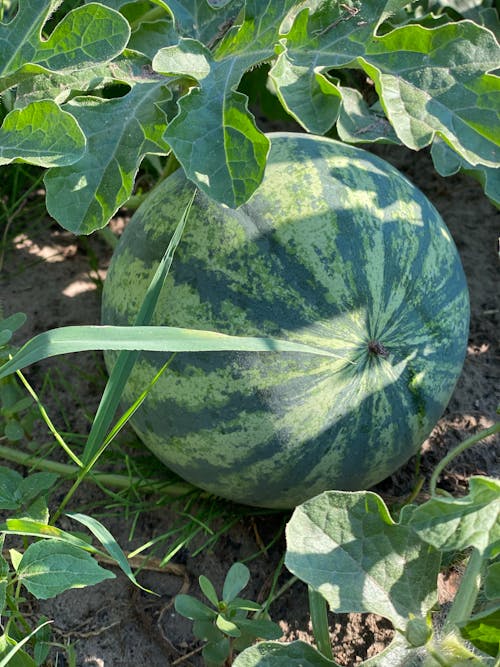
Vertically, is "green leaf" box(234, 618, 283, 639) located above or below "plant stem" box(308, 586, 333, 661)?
above

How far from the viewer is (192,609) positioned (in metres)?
1.70

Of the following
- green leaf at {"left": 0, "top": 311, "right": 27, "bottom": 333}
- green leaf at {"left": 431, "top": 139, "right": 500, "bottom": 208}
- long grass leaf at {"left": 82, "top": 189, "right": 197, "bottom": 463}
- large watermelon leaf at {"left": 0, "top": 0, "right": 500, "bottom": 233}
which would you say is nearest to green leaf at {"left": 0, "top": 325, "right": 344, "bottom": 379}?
long grass leaf at {"left": 82, "top": 189, "right": 197, "bottom": 463}

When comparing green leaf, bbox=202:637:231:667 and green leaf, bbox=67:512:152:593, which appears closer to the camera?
green leaf, bbox=67:512:152:593

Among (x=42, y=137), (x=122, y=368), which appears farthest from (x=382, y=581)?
(x=42, y=137)

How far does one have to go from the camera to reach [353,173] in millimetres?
1883

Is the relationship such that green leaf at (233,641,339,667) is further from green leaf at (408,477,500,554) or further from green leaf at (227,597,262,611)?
green leaf at (408,477,500,554)

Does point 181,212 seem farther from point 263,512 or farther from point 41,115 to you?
point 263,512

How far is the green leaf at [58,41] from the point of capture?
1755mm

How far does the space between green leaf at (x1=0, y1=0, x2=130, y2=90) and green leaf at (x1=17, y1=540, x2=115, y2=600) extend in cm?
94

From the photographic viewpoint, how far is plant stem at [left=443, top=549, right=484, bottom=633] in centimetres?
159

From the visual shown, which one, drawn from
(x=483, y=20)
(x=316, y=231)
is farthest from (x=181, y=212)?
(x=483, y=20)

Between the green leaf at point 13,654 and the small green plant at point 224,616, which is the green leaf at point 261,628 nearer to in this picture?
the small green plant at point 224,616

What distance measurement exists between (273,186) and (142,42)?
529mm

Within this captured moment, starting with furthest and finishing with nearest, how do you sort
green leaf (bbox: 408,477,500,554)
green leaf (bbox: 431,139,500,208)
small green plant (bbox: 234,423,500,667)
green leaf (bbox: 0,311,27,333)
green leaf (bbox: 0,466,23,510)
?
1. green leaf (bbox: 0,311,27,333)
2. green leaf (bbox: 431,139,500,208)
3. green leaf (bbox: 0,466,23,510)
4. small green plant (bbox: 234,423,500,667)
5. green leaf (bbox: 408,477,500,554)
